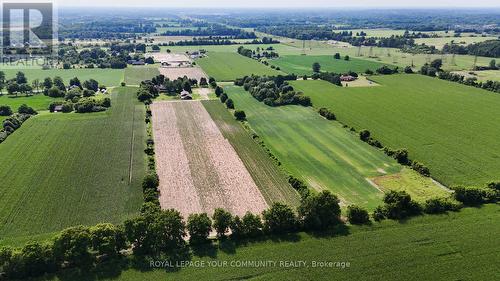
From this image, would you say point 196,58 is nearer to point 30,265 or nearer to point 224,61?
point 224,61

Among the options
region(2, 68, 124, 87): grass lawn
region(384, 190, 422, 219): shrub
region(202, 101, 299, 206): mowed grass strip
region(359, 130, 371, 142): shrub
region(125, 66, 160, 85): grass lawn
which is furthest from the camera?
region(125, 66, 160, 85): grass lawn

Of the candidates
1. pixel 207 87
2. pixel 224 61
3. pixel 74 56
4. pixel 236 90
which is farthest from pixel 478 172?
pixel 74 56

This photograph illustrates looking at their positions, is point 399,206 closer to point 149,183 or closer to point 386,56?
point 149,183

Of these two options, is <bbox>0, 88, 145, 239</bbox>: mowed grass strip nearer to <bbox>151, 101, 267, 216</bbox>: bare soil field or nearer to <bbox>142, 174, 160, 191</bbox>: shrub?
<bbox>142, 174, 160, 191</bbox>: shrub

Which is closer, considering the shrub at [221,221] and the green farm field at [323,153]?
the shrub at [221,221]

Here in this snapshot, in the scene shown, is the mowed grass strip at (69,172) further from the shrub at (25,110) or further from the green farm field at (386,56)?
the green farm field at (386,56)

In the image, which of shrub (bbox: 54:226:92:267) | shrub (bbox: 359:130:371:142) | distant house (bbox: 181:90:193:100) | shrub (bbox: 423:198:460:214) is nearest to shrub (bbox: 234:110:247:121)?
distant house (bbox: 181:90:193:100)

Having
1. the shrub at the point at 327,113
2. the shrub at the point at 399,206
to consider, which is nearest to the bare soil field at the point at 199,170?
the shrub at the point at 399,206

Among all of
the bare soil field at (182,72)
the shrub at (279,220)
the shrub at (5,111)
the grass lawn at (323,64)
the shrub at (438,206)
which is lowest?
the shrub at (279,220)
